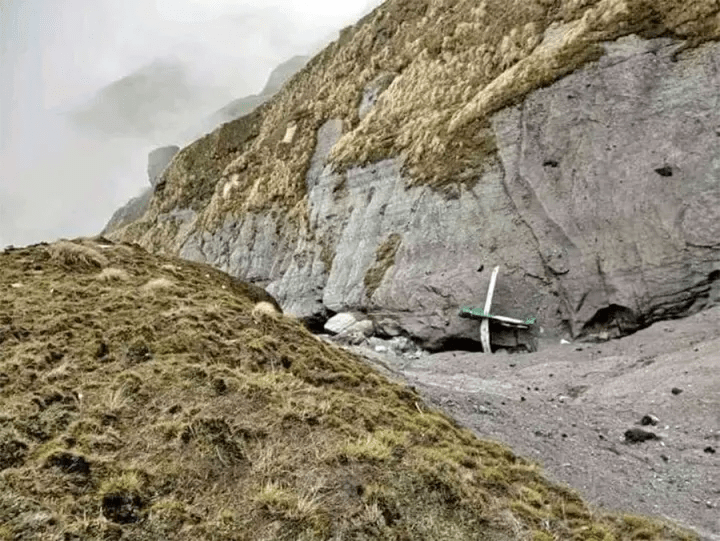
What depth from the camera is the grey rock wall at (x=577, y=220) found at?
94.0ft

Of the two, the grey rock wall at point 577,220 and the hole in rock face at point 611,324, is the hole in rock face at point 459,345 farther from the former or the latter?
the hole in rock face at point 611,324

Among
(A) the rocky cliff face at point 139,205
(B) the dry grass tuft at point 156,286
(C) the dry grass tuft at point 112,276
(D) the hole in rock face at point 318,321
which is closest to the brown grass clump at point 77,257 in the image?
(C) the dry grass tuft at point 112,276

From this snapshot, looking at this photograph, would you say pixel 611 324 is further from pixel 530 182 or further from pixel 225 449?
pixel 225 449

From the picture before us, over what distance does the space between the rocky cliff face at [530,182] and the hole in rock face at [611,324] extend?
7 cm

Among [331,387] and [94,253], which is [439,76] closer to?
[94,253]

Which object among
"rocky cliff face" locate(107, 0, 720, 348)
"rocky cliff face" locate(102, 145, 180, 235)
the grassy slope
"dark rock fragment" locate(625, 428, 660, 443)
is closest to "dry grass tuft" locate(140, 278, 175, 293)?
the grassy slope

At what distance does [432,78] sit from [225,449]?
4205 centimetres

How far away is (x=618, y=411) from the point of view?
61.5 ft

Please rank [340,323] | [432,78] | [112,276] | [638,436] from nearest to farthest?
[638,436] → [112,276] → [340,323] → [432,78]

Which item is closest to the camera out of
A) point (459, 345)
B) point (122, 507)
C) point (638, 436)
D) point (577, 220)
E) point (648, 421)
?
Result: point (122, 507)

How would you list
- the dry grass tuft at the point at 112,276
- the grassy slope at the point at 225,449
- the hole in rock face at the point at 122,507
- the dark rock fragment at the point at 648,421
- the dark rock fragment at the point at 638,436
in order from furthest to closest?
the dry grass tuft at the point at 112,276
the dark rock fragment at the point at 648,421
the dark rock fragment at the point at 638,436
the grassy slope at the point at 225,449
the hole in rock face at the point at 122,507

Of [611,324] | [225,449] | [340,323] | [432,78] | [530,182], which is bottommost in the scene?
[611,324]

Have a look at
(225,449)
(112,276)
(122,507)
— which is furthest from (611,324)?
(122,507)

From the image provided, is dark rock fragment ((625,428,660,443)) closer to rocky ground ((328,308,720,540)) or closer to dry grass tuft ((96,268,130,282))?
rocky ground ((328,308,720,540))
